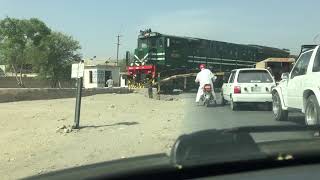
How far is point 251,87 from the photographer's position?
21203 millimetres

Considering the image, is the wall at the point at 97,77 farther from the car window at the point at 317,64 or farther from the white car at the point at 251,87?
the car window at the point at 317,64

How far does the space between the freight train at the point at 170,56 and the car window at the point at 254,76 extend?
17583 mm

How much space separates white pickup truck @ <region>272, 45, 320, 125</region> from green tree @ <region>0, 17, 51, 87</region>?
52989 millimetres

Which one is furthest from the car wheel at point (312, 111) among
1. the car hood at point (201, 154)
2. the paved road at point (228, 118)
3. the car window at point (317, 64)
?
the car hood at point (201, 154)

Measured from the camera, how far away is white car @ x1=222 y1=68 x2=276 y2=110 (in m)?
21.0

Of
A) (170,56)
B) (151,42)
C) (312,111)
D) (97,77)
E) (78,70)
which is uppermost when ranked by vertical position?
(151,42)

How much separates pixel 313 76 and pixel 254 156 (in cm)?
1044

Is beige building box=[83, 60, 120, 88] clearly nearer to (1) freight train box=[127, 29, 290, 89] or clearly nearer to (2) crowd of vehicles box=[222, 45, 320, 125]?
(1) freight train box=[127, 29, 290, 89]

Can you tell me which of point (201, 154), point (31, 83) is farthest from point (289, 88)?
point (31, 83)

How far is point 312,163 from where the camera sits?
2936 mm

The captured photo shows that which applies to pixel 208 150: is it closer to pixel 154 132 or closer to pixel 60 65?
pixel 154 132

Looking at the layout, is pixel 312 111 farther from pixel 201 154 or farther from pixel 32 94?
pixel 32 94

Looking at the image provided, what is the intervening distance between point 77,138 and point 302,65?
17.2 feet

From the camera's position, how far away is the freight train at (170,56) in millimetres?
42062
